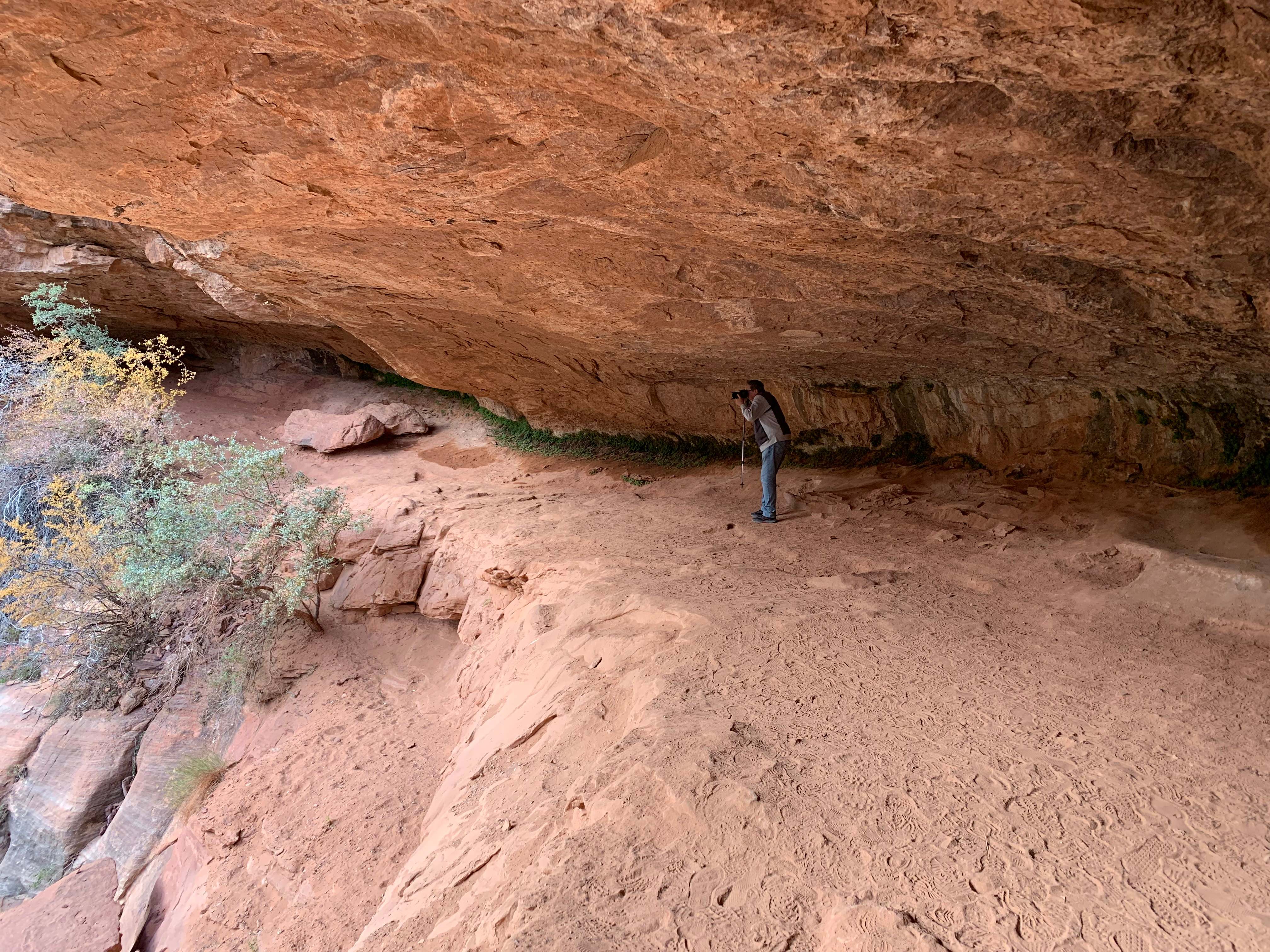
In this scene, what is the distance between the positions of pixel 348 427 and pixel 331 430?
0.25 metres

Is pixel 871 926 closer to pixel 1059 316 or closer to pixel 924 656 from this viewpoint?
pixel 924 656

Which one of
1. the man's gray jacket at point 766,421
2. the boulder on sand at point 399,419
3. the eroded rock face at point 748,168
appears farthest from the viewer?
the boulder on sand at point 399,419

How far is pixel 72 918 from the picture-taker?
5926 millimetres

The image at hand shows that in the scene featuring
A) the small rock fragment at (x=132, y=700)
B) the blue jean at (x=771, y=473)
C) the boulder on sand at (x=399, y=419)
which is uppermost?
the blue jean at (x=771, y=473)

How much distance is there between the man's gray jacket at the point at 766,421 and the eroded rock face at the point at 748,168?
671 mm

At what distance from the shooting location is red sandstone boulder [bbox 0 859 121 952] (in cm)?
572

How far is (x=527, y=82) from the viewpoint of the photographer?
278cm

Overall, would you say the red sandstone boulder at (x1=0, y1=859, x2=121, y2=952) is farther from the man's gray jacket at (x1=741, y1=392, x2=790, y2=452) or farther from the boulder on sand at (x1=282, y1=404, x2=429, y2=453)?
the man's gray jacket at (x1=741, y1=392, x2=790, y2=452)

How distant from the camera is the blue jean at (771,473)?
6.89 metres

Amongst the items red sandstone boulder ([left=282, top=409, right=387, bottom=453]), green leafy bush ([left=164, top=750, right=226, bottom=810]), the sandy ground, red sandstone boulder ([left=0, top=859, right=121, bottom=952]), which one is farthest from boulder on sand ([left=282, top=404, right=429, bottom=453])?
red sandstone boulder ([left=0, top=859, right=121, bottom=952])

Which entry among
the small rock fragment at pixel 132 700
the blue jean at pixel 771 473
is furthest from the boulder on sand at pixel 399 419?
the blue jean at pixel 771 473

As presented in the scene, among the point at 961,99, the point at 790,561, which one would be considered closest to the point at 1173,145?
the point at 961,99

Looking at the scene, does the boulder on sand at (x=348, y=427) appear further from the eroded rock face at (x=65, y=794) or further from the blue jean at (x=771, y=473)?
the blue jean at (x=771, y=473)

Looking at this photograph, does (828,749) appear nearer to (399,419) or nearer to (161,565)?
(161,565)
